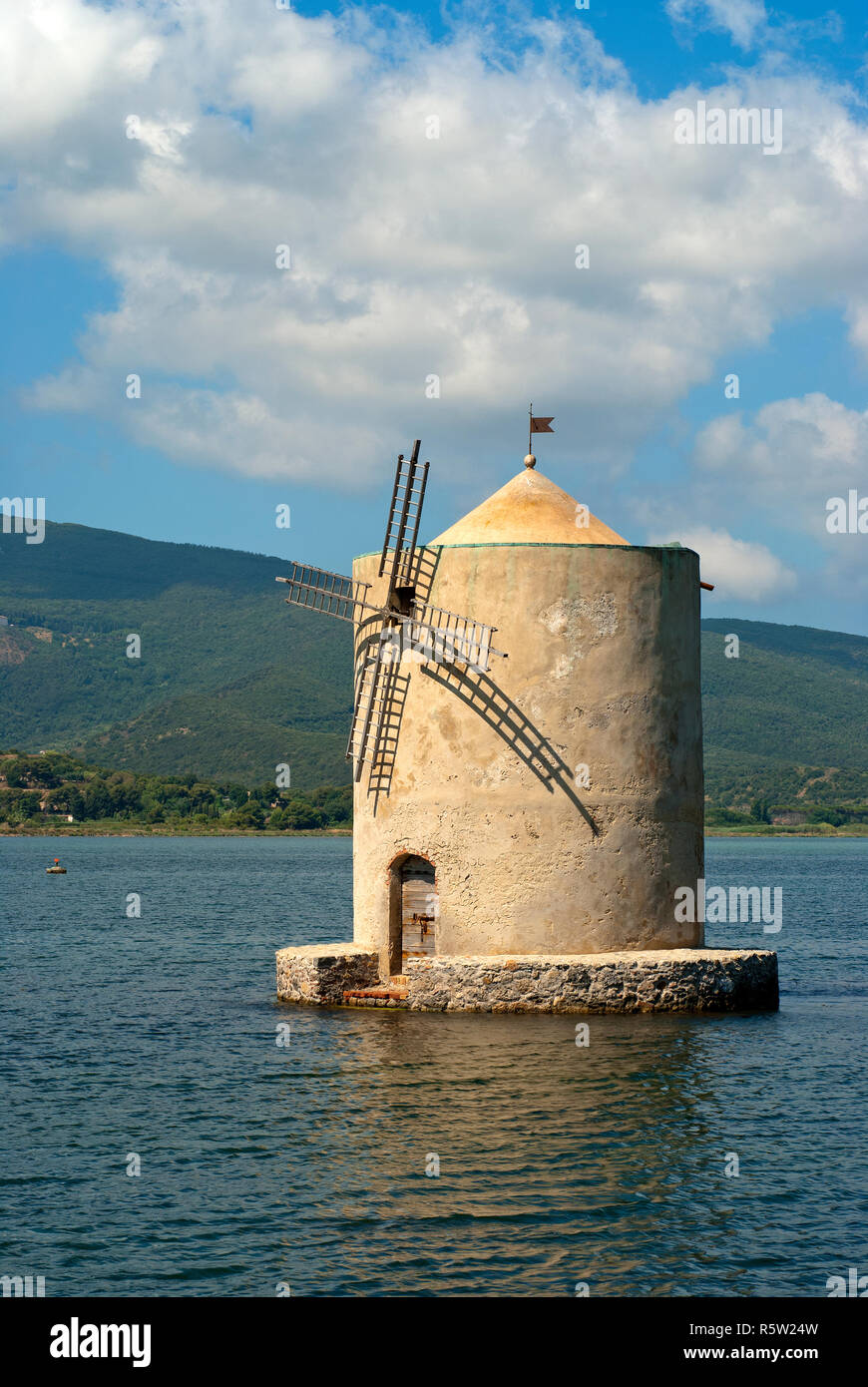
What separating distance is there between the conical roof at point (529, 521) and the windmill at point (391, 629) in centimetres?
78

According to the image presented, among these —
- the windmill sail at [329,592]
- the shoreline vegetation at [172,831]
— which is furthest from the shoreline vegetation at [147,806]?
the windmill sail at [329,592]

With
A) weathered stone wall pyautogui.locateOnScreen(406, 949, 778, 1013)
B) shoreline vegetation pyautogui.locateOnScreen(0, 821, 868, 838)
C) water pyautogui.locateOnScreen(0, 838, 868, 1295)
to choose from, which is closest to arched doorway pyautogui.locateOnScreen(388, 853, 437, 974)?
weathered stone wall pyautogui.locateOnScreen(406, 949, 778, 1013)

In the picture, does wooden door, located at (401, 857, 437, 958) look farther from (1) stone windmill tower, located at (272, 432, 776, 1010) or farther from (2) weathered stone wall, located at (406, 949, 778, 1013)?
(2) weathered stone wall, located at (406, 949, 778, 1013)

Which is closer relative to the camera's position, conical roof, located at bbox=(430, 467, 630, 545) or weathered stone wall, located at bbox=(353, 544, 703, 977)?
weathered stone wall, located at bbox=(353, 544, 703, 977)

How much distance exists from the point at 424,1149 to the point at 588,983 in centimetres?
625

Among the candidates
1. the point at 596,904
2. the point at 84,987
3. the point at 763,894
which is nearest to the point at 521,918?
the point at 596,904

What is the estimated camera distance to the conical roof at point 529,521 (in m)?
21.2

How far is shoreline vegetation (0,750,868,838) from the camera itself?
486 feet

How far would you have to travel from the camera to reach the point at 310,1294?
396 inches

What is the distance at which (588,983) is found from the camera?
19.5 metres

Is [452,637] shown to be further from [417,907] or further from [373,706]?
[417,907]

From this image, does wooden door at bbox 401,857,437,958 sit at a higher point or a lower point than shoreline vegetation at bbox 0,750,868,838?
lower

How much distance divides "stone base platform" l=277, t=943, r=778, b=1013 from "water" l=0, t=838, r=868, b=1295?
316 mm
